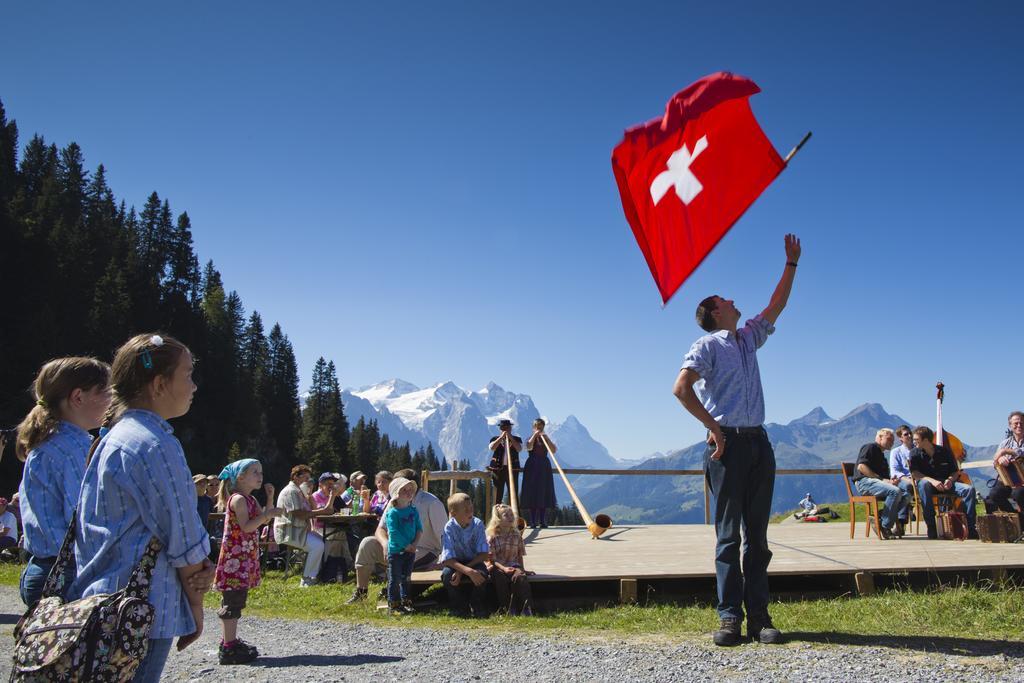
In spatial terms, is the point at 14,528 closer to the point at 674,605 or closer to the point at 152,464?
the point at 674,605

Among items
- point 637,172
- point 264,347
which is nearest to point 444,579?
point 637,172

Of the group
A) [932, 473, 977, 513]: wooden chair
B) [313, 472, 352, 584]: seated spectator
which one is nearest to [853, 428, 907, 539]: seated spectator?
[932, 473, 977, 513]: wooden chair

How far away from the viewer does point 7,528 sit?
16188 mm

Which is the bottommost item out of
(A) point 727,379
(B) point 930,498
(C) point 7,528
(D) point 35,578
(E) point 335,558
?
(E) point 335,558

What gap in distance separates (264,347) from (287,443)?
18.4m

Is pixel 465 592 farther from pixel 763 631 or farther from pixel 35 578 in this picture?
pixel 35 578

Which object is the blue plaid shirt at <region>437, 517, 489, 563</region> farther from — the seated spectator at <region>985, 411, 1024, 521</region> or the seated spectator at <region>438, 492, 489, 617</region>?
the seated spectator at <region>985, 411, 1024, 521</region>

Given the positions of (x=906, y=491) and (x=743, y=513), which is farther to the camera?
(x=906, y=491)

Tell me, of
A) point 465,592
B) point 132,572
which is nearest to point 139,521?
point 132,572

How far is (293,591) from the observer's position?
36.5 feet

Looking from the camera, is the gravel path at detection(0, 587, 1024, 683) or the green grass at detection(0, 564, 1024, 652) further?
the green grass at detection(0, 564, 1024, 652)

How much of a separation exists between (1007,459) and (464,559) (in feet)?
24.2

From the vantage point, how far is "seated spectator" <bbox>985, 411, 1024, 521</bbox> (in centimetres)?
1018

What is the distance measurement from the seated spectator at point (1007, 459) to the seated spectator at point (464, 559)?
23.0ft
